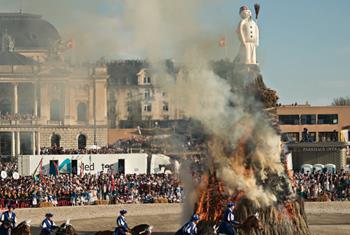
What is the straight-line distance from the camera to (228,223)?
25.6m

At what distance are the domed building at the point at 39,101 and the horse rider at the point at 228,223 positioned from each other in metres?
78.7

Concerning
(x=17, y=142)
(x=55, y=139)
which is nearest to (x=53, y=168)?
(x=17, y=142)

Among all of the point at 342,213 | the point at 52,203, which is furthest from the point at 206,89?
the point at 52,203

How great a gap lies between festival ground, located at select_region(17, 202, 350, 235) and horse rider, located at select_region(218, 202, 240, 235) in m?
8.06

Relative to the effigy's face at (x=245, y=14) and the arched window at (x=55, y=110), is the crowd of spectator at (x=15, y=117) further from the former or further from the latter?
the effigy's face at (x=245, y=14)

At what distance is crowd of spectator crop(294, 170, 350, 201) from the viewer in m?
49.1

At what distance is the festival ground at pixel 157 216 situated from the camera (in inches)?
1398

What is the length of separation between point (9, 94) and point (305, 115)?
153 ft

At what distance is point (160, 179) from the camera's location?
51.2 m

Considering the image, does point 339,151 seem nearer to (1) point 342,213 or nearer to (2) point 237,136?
(1) point 342,213

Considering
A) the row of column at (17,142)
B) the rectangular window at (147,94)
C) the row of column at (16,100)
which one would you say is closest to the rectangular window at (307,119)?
the rectangular window at (147,94)

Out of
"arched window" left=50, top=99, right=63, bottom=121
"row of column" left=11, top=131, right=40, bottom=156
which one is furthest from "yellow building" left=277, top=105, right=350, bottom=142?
"arched window" left=50, top=99, right=63, bottom=121

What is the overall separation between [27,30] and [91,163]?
68.2m

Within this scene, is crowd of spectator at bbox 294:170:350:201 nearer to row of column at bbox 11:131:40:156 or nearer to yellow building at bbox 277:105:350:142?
yellow building at bbox 277:105:350:142
